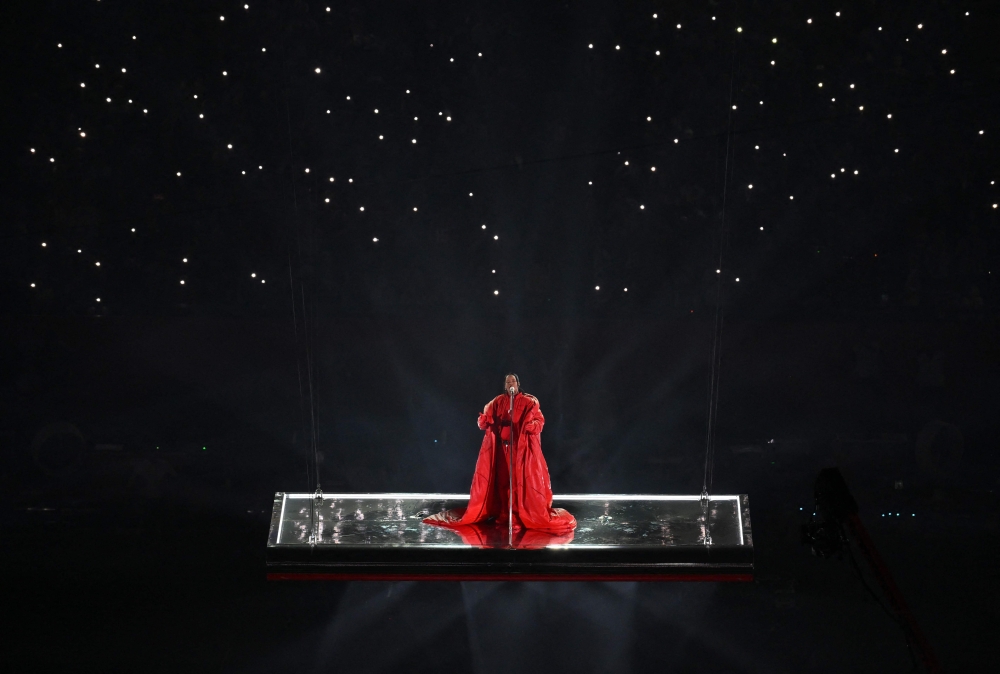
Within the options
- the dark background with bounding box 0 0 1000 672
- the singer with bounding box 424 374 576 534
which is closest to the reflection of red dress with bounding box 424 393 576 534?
the singer with bounding box 424 374 576 534

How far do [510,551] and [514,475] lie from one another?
0.51 meters

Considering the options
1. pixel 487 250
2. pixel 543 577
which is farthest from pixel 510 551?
pixel 487 250

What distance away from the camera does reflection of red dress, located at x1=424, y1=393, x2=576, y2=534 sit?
4961 millimetres

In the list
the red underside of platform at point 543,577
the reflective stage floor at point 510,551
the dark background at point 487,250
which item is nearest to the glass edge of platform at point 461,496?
the reflective stage floor at point 510,551

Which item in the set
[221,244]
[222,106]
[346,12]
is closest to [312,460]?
[221,244]

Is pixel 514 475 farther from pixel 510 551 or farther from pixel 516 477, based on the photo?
pixel 510 551

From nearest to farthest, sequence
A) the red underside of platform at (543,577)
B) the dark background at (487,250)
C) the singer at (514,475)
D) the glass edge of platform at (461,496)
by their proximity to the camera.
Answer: the red underside of platform at (543,577)
the singer at (514,475)
the glass edge of platform at (461,496)
the dark background at (487,250)

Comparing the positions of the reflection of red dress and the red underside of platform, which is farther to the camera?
the reflection of red dress

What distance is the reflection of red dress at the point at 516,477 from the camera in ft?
16.3

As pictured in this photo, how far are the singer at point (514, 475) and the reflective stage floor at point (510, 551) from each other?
0.09 metres

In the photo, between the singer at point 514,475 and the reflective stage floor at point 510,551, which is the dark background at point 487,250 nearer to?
the reflective stage floor at point 510,551

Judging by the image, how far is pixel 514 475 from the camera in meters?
4.96

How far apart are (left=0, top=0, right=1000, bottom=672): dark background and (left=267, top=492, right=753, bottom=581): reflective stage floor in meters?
1.08

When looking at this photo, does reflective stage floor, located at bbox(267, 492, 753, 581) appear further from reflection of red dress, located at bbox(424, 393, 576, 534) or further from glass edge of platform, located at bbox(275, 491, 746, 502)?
glass edge of platform, located at bbox(275, 491, 746, 502)
